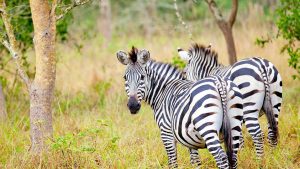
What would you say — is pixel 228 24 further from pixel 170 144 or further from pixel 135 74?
pixel 170 144

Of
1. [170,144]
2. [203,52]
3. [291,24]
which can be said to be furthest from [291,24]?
[170,144]

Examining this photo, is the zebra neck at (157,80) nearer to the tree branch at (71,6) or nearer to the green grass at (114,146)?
the green grass at (114,146)

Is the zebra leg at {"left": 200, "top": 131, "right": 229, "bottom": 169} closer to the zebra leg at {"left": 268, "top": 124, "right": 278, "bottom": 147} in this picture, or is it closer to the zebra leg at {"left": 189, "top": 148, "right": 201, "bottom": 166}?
the zebra leg at {"left": 189, "top": 148, "right": 201, "bottom": 166}

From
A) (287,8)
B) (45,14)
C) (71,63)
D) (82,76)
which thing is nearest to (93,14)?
(71,63)

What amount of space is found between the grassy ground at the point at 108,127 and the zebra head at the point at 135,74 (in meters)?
0.43

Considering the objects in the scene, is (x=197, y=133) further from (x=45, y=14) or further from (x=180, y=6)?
(x=180, y=6)

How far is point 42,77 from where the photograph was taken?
648 centimetres

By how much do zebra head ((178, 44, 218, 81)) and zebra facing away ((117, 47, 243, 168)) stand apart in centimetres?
138

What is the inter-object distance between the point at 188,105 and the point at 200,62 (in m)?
2.34

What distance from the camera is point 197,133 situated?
5.50 m

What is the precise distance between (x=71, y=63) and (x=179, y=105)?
350 inches

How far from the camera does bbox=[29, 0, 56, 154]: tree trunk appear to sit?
21.2ft

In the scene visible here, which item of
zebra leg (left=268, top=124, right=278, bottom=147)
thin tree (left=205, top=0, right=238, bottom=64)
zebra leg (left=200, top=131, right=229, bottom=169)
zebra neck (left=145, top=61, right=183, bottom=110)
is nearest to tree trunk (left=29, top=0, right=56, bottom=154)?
zebra neck (left=145, top=61, right=183, bottom=110)

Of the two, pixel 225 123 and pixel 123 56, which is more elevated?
pixel 123 56
